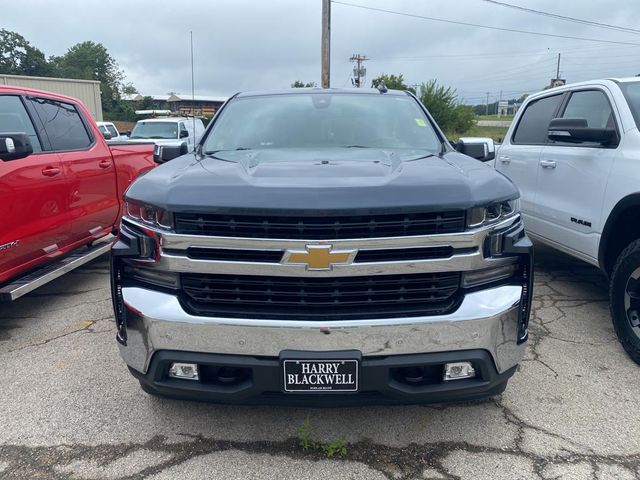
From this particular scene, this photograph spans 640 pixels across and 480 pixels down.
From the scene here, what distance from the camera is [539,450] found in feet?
8.73

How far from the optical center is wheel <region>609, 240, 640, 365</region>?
11.7ft

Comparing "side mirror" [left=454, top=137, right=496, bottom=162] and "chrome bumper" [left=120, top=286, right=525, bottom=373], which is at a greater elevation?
"side mirror" [left=454, top=137, right=496, bottom=162]

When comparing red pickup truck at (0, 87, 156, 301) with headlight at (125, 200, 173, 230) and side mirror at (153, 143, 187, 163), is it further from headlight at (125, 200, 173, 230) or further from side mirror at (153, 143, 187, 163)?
headlight at (125, 200, 173, 230)

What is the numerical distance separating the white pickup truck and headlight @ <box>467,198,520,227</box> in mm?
1247

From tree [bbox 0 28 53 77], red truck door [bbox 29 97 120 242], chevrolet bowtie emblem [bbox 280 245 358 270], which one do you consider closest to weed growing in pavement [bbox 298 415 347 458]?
chevrolet bowtie emblem [bbox 280 245 358 270]

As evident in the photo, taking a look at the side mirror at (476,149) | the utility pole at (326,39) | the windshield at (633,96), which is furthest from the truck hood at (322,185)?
the utility pole at (326,39)

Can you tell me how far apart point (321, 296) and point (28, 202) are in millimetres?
2964

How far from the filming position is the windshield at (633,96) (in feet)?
12.9

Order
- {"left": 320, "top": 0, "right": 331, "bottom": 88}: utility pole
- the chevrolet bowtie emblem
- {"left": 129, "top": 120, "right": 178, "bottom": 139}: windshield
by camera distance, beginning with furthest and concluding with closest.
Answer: {"left": 320, "top": 0, "right": 331, "bottom": 88}: utility pole → {"left": 129, "top": 120, "right": 178, "bottom": 139}: windshield → the chevrolet bowtie emblem

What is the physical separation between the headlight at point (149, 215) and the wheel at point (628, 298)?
303 cm

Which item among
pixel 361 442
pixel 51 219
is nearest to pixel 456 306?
pixel 361 442

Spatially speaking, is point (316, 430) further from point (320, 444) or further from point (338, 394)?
point (338, 394)

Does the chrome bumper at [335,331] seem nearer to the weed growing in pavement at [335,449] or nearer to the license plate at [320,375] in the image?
the license plate at [320,375]

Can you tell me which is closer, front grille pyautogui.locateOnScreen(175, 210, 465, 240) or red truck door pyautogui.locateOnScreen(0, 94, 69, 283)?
front grille pyautogui.locateOnScreen(175, 210, 465, 240)
